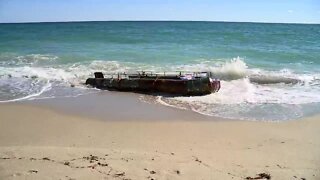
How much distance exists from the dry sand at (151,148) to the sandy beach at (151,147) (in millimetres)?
14

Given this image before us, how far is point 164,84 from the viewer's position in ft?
45.2

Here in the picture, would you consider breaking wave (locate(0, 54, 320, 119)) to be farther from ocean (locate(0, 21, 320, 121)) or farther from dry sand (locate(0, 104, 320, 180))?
dry sand (locate(0, 104, 320, 180))

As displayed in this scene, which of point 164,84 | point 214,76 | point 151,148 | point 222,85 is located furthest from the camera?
point 214,76

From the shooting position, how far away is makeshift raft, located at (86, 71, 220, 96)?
43.5 feet

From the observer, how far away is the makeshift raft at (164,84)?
1327 cm

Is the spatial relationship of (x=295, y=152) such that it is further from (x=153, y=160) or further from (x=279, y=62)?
(x=279, y=62)

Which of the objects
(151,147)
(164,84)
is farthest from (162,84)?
(151,147)

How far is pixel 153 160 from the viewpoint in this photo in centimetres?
625

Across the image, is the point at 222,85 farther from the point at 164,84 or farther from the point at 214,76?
the point at 164,84

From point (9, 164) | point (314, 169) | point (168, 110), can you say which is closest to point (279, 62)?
point (168, 110)

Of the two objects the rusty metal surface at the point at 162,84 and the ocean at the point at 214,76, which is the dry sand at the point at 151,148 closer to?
the ocean at the point at 214,76

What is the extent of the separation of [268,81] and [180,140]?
32.7 feet

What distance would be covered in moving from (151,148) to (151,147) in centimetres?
7

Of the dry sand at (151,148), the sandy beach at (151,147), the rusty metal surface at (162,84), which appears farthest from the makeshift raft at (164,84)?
the dry sand at (151,148)
